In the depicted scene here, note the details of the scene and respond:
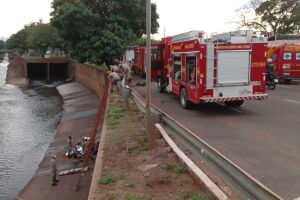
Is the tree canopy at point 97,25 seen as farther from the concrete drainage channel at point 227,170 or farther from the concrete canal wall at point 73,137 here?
the concrete drainage channel at point 227,170

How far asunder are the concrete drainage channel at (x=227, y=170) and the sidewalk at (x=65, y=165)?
182 inches

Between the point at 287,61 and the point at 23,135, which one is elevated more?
the point at 287,61

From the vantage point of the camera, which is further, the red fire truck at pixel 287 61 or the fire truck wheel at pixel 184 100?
the red fire truck at pixel 287 61

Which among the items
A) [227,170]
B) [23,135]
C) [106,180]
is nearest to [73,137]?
[23,135]

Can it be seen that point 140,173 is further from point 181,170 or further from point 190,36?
point 190,36

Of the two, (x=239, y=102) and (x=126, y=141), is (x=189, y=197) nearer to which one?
(x=126, y=141)

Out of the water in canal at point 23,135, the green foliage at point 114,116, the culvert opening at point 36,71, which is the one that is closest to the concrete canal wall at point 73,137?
the water in canal at point 23,135

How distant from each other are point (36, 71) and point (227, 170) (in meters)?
70.4

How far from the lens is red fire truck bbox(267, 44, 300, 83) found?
25750 mm

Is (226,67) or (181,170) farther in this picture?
(226,67)

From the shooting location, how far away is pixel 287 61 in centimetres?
2591

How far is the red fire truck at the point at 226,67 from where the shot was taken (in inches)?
551

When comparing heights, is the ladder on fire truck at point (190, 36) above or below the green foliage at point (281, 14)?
below

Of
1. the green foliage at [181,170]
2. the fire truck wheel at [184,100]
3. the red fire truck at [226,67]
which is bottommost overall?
the green foliage at [181,170]
